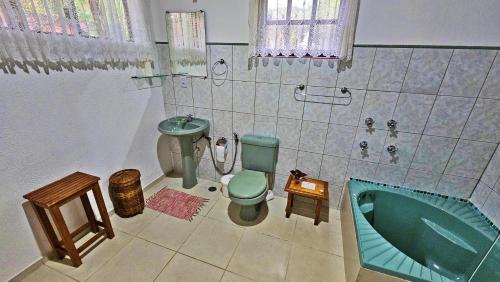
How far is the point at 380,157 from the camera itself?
1949 mm

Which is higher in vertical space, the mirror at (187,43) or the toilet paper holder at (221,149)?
the mirror at (187,43)

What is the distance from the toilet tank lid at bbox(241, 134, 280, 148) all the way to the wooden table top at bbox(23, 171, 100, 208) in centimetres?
135

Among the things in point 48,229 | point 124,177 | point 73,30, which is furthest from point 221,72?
point 48,229

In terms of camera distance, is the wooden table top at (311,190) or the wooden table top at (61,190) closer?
the wooden table top at (61,190)

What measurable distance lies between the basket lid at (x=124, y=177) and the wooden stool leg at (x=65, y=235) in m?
0.53

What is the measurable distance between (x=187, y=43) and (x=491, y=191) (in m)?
2.91

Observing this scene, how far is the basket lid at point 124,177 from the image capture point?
200cm

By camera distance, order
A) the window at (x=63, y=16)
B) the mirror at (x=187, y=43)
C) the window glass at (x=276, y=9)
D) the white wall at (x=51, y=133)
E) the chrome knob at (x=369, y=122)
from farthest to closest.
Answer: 1. the mirror at (x=187, y=43)
2. the chrome knob at (x=369, y=122)
3. the window glass at (x=276, y=9)
4. the white wall at (x=51, y=133)
5. the window at (x=63, y=16)

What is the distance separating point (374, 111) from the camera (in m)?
1.84

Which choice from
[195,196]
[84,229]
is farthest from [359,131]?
[84,229]

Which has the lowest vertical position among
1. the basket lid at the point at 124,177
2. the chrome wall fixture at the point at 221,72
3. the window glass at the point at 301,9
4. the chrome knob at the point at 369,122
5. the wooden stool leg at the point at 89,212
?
the wooden stool leg at the point at 89,212

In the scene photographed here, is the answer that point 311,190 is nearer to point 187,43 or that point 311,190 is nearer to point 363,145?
point 363,145

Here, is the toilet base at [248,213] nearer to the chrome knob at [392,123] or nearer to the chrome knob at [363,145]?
the chrome knob at [363,145]

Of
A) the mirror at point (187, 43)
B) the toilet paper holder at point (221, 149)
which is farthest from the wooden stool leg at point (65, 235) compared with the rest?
the mirror at point (187, 43)
